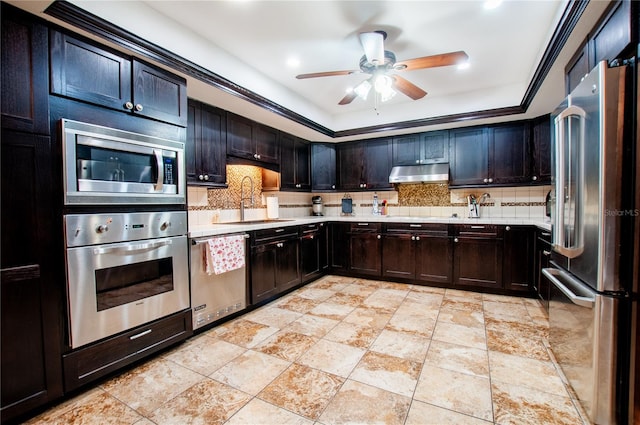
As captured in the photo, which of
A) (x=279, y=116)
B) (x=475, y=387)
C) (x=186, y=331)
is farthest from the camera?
(x=279, y=116)

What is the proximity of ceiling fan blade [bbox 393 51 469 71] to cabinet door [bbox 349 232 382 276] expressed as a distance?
8.40 feet

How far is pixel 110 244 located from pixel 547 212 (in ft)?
15.8

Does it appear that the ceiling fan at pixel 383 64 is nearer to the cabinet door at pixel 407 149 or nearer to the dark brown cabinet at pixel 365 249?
the cabinet door at pixel 407 149

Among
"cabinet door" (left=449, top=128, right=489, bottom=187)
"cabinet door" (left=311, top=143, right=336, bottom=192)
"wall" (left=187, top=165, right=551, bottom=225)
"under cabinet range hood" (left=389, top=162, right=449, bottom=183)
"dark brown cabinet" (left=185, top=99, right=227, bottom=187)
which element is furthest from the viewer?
"cabinet door" (left=311, top=143, right=336, bottom=192)

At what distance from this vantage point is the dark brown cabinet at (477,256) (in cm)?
376

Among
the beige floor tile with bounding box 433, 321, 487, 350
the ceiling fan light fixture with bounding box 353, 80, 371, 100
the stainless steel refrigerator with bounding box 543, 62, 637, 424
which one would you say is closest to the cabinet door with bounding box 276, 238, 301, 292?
the beige floor tile with bounding box 433, 321, 487, 350

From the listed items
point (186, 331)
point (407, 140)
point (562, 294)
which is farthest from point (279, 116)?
point (562, 294)

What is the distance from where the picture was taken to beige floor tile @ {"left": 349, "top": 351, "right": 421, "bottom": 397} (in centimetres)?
191

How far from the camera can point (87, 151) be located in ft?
6.22

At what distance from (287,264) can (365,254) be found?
136cm

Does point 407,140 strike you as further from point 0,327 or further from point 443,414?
point 0,327

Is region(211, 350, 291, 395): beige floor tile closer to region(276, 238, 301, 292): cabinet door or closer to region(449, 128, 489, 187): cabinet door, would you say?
region(276, 238, 301, 292): cabinet door

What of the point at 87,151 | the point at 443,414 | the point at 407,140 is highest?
the point at 407,140

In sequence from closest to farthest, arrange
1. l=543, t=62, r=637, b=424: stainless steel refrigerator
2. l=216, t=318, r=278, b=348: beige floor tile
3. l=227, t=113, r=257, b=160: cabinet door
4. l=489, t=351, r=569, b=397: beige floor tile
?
l=543, t=62, r=637, b=424: stainless steel refrigerator < l=489, t=351, r=569, b=397: beige floor tile < l=216, t=318, r=278, b=348: beige floor tile < l=227, t=113, r=257, b=160: cabinet door
